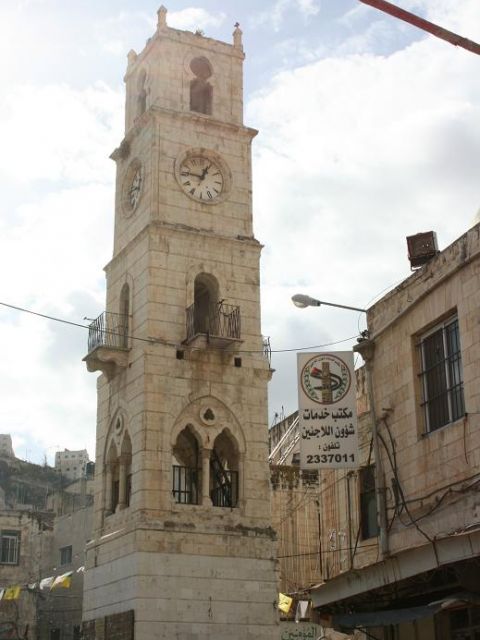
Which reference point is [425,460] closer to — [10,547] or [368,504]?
[368,504]

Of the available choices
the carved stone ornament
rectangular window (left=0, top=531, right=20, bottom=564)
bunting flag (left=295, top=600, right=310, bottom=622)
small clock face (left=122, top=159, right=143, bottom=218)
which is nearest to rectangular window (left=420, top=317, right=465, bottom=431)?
the carved stone ornament

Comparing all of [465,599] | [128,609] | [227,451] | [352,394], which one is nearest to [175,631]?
[128,609]

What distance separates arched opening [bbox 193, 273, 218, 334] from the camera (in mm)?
31391

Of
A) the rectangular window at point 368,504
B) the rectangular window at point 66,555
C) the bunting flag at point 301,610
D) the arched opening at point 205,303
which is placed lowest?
the bunting flag at point 301,610

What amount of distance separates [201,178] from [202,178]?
5cm

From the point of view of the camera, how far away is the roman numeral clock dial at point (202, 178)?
32375 mm

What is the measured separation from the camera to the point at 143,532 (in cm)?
2780

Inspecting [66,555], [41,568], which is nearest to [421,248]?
[66,555]

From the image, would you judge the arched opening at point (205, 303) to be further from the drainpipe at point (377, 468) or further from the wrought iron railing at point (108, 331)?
the drainpipe at point (377, 468)

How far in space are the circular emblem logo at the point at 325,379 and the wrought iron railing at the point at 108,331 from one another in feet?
41.9

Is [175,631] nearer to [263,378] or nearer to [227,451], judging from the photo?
[227,451]

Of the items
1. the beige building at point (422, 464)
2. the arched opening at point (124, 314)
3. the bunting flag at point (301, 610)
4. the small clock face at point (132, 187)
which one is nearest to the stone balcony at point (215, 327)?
the arched opening at point (124, 314)

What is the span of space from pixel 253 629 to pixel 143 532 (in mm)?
4353

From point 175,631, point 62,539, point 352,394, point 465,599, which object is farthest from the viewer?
point 62,539
